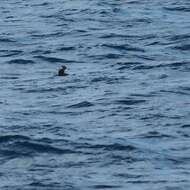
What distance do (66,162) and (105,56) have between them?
35.5ft

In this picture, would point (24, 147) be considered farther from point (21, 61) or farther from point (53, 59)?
point (53, 59)

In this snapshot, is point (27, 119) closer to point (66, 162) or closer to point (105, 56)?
point (66, 162)

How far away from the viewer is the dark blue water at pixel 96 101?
63.6 ft

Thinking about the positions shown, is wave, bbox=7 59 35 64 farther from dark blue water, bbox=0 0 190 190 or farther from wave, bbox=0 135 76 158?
wave, bbox=0 135 76 158

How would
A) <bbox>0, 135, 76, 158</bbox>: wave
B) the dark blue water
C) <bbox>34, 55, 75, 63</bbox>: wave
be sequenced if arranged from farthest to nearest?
<bbox>34, 55, 75, 63</bbox>: wave, <bbox>0, 135, 76, 158</bbox>: wave, the dark blue water

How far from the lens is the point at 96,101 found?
24.7m

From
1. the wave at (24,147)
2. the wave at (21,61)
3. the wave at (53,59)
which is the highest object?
the wave at (24,147)

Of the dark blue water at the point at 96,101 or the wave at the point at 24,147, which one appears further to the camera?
the wave at the point at 24,147

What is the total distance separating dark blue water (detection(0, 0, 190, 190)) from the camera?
19.4 m

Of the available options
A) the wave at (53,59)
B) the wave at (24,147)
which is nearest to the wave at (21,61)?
the wave at (53,59)

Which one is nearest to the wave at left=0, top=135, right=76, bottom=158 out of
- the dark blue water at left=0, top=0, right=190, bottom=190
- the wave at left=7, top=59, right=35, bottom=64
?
the dark blue water at left=0, top=0, right=190, bottom=190

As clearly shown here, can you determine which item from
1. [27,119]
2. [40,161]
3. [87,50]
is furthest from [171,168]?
[87,50]

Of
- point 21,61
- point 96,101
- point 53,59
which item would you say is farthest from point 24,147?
point 53,59

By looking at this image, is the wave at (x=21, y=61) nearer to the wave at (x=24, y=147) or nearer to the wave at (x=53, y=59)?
the wave at (x=53, y=59)
